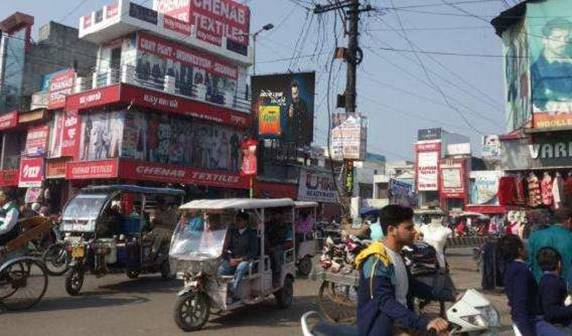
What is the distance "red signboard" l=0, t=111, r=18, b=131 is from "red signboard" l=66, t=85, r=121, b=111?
18.7 ft

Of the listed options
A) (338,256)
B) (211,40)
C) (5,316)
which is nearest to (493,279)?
(338,256)

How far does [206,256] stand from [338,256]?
2270mm

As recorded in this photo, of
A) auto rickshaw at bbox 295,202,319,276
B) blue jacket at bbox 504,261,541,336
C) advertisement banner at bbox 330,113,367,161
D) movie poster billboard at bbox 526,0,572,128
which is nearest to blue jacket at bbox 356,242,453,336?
blue jacket at bbox 504,261,541,336

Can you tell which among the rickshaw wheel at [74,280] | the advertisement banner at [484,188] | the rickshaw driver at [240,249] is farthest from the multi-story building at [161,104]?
the advertisement banner at [484,188]

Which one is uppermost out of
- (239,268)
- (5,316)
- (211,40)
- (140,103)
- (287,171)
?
(211,40)

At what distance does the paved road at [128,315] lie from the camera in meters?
7.95

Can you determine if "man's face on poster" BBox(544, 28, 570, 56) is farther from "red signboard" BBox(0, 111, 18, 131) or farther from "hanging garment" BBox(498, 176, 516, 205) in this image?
"red signboard" BBox(0, 111, 18, 131)

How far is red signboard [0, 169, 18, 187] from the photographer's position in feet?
106

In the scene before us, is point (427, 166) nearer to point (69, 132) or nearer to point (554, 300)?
point (69, 132)

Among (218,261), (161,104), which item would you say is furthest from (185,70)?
(218,261)

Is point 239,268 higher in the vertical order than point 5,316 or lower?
higher

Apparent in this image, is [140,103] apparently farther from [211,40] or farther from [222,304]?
[222,304]

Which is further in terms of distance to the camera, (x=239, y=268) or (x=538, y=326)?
(x=239, y=268)

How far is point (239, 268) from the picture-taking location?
8.41m
